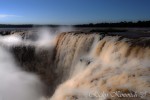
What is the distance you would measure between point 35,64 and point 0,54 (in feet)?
17.1

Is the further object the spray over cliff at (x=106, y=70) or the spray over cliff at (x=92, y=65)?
the spray over cliff at (x=92, y=65)

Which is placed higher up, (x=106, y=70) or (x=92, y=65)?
(x=106, y=70)

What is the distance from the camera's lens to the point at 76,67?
16562 millimetres

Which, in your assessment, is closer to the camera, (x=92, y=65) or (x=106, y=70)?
(x=106, y=70)

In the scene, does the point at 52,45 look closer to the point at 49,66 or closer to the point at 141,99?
the point at 49,66

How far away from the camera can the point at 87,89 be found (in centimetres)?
945

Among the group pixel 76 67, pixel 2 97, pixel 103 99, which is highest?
pixel 103 99

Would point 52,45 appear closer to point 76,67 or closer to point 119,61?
point 76,67

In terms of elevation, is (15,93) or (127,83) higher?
(127,83)

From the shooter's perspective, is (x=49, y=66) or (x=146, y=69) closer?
(x=146, y=69)

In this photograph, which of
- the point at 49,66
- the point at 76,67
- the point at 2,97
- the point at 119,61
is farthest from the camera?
the point at 49,66

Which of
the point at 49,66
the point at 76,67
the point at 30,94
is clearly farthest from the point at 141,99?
the point at 49,66

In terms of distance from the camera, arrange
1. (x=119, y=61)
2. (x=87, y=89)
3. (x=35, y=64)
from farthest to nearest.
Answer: (x=35, y=64), (x=119, y=61), (x=87, y=89)

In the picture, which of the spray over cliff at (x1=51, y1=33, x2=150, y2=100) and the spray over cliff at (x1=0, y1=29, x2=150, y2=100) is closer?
the spray over cliff at (x1=51, y1=33, x2=150, y2=100)
